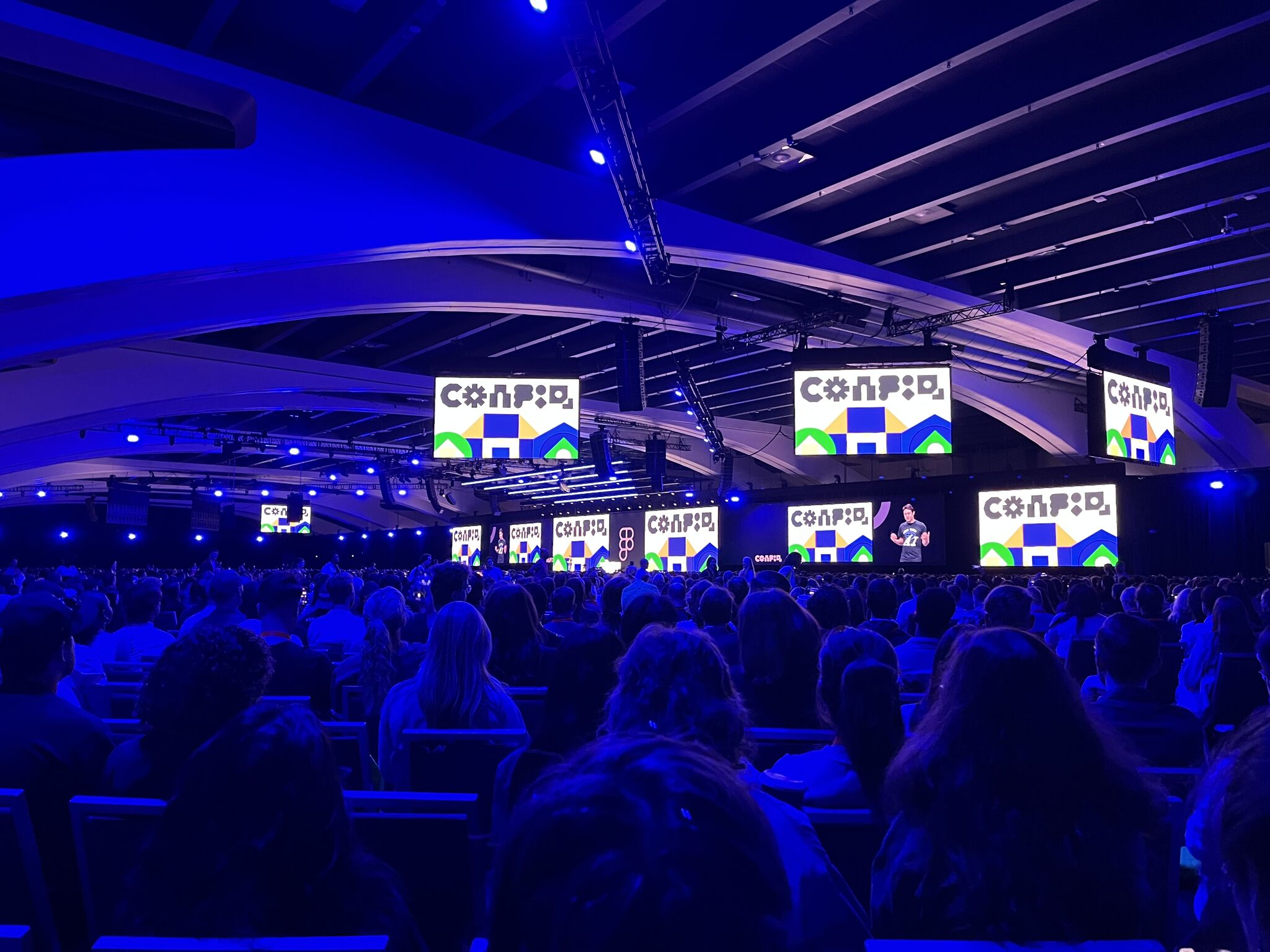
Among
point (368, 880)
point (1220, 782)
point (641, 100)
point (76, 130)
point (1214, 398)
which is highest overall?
point (641, 100)

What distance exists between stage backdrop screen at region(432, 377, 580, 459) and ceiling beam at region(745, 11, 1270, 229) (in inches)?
122

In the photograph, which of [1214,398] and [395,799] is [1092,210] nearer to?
[1214,398]

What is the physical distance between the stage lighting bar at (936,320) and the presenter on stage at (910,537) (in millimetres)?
8260

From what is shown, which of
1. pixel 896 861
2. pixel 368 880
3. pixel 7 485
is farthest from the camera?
pixel 7 485

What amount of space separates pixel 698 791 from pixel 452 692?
2.70 metres

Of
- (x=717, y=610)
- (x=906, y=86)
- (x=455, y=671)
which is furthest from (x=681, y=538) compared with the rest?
(x=455, y=671)

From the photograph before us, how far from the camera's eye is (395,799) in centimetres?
213

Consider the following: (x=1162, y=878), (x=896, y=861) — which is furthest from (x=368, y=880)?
(x=1162, y=878)

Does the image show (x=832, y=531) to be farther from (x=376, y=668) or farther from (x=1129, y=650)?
(x=1129, y=650)

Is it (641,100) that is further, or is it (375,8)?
(641,100)

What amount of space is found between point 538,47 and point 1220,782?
6.03 meters

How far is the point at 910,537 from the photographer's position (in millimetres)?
18891

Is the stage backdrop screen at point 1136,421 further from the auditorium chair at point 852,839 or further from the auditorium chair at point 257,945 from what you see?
the auditorium chair at point 257,945

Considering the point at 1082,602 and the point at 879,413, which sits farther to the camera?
the point at 879,413
